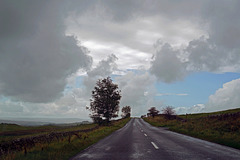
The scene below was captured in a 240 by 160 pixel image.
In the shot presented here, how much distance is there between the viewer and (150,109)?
315 feet

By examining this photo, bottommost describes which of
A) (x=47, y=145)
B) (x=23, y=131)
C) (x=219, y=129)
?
(x=23, y=131)

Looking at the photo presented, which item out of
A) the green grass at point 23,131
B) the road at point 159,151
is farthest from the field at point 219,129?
the green grass at point 23,131

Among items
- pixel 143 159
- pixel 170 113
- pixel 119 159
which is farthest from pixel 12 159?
pixel 170 113

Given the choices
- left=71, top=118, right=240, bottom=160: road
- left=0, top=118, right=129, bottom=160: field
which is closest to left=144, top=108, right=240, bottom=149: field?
left=71, top=118, right=240, bottom=160: road

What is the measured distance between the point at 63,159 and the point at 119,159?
235cm

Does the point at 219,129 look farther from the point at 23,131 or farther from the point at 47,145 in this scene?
the point at 23,131

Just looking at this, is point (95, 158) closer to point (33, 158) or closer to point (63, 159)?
point (63, 159)

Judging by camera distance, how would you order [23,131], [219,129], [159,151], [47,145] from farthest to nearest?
[23,131] < [219,129] < [47,145] < [159,151]

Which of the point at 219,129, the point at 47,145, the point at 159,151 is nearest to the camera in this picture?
the point at 159,151

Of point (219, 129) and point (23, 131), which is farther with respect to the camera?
point (23, 131)

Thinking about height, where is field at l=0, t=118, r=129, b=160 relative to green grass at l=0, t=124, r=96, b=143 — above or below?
above

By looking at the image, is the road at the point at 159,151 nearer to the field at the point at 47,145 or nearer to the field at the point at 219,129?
the field at the point at 47,145

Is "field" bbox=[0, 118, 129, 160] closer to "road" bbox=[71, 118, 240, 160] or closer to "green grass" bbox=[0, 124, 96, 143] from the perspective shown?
"road" bbox=[71, 118, 240, 160]

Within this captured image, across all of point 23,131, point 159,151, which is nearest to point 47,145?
point 159,151
